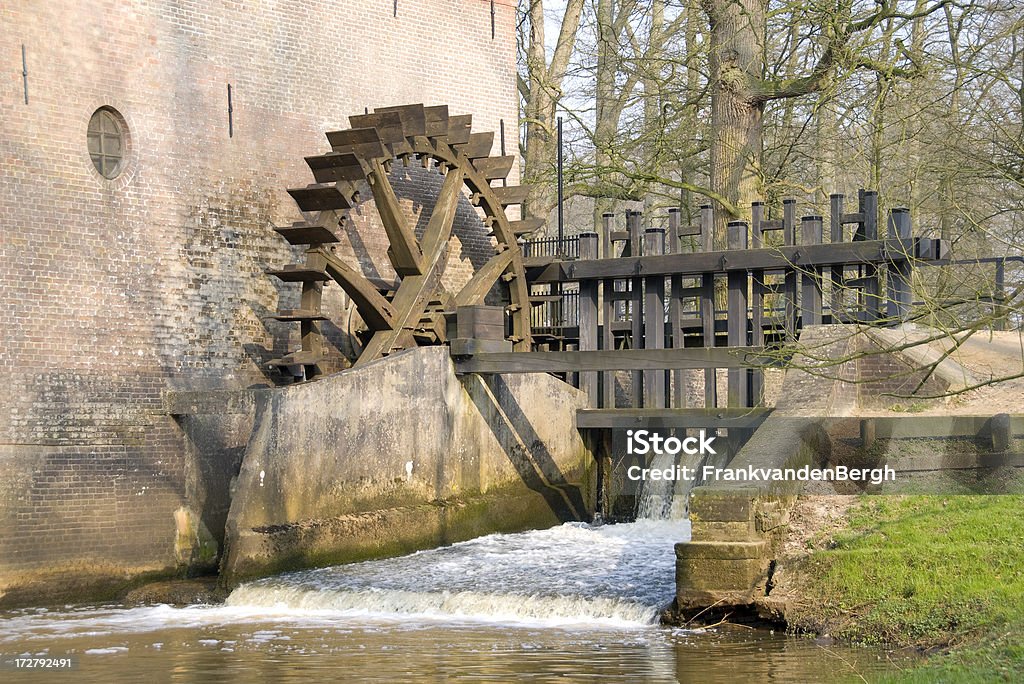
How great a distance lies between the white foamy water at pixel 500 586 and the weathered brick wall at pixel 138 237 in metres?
1.96

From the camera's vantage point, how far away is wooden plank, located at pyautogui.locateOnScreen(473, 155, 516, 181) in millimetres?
15406

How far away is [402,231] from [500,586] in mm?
4996

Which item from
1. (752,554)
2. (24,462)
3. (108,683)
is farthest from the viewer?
(24,462)

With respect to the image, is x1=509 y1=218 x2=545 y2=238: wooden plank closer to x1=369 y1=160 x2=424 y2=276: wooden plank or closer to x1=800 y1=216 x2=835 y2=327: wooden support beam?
x1=369 y1=160 x2=424 y2=276: wooden plank

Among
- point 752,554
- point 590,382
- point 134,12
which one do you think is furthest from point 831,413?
point 134,12

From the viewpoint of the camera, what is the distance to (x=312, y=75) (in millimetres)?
14477

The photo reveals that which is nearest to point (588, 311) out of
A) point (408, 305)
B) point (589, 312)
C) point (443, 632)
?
point (589, 312)

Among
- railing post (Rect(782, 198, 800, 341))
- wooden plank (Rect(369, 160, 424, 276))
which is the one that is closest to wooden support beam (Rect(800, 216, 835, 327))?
railing post (Rect(782, 198, 800, 341))

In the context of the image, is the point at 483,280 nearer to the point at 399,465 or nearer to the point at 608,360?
the point at 608,360

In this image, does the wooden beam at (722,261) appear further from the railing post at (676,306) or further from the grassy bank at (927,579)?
the grassy bank at (927,579)

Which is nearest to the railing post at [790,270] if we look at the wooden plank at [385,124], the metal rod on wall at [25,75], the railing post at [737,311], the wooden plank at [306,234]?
the railing post at [737,311]

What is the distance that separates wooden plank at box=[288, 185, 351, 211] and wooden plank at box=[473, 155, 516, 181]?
7.76 ft

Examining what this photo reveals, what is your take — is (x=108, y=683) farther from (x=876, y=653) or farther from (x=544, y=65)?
(x=544, y=65)

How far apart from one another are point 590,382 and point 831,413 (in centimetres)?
547
